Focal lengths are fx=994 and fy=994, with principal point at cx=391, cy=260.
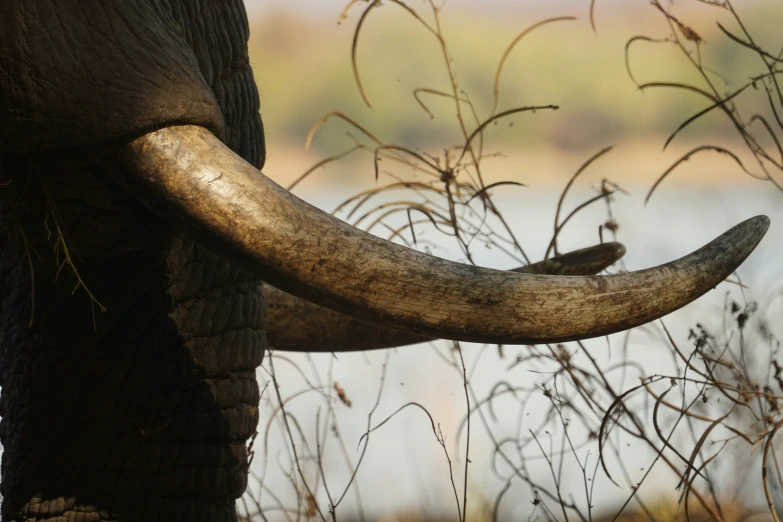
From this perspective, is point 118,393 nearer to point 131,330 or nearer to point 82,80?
point 131,330

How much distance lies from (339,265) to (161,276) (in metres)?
0.45

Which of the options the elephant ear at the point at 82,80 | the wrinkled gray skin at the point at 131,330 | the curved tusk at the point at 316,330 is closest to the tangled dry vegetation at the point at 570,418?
the curved tusk at the point at 316,330

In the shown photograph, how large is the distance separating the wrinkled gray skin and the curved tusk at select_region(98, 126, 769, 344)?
0.08 m

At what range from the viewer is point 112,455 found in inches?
55.0

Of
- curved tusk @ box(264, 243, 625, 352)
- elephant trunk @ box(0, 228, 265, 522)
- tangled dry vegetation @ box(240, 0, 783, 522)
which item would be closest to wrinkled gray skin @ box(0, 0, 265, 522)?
elephant trunk @ box(0, 228, 265, 522)

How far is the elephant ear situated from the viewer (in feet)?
3.42

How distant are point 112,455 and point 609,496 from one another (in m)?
2.35

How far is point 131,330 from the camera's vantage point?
1.39 meters

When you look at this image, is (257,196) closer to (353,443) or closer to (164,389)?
(164,389)

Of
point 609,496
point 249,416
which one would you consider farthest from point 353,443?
point 249,416

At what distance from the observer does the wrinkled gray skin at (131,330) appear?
1.19 m

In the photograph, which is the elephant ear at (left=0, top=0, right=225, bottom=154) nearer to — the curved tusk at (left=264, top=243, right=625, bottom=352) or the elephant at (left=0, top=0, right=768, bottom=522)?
the elephant at (left=0, top=0, right=768, bottom=522)

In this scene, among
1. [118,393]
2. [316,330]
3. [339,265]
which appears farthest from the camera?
[316,330]

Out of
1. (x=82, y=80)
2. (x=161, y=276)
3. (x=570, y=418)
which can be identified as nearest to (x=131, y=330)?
(x=161, y=276)
